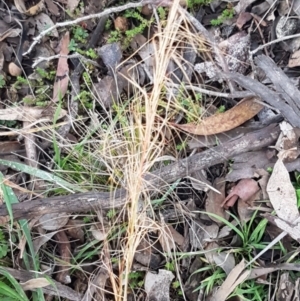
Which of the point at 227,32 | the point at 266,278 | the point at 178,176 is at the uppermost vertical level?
the point at 227,32

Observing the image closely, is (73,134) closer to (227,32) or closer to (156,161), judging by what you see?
(156,161)

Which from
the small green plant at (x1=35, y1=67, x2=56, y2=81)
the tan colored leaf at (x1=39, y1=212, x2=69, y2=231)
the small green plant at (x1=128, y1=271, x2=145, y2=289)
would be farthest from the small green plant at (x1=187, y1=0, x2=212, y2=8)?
the small green plant at (x1=128, y1=271, x2=145, y2=289)

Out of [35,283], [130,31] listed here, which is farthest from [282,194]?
[35,283]

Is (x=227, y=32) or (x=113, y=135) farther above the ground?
(x=227, y=32)

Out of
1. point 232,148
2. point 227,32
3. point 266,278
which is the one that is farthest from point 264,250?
point 227,32

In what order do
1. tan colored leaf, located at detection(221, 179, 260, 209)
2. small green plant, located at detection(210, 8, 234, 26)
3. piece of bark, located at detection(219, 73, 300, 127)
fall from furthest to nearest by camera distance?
small green plant, located at detection(210, 8, 234, 26) → tan colored leaf, located at detection(221, 179, 260, 209) → piece of bark, located at detection(219, 73, 300, 127)

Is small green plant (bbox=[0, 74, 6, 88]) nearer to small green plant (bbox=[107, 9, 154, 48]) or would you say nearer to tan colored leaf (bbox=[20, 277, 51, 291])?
small green plant (bbox=[107, 9, 154, 48])

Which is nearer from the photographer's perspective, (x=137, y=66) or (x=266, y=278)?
(x=266, y=278)
